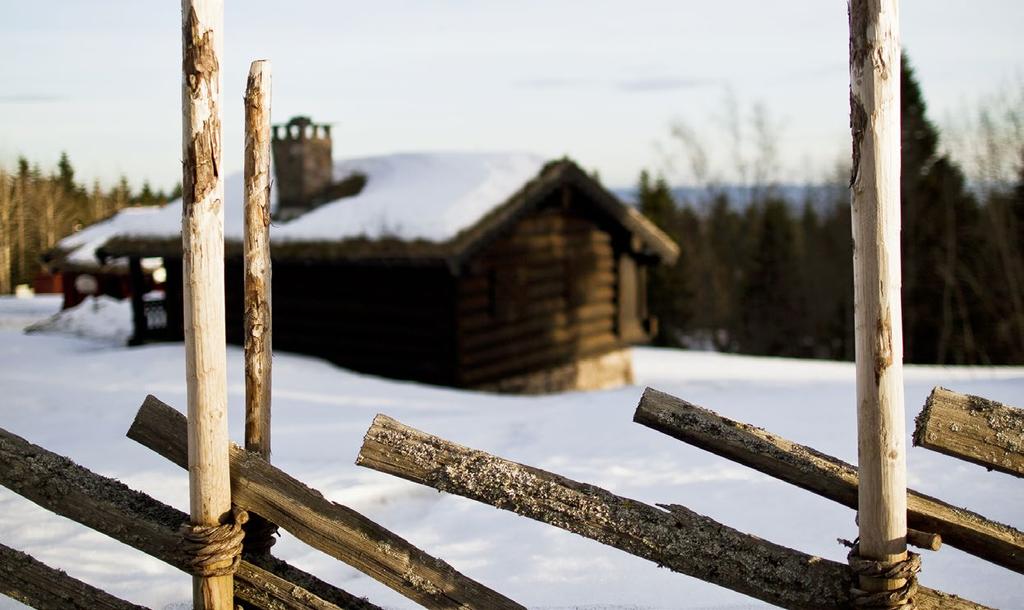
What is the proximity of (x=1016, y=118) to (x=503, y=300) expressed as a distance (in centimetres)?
1928

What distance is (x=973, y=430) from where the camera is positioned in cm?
319

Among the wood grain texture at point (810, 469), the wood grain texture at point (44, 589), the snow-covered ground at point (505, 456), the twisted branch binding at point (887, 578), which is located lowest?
the snow-covered ground at point (505, 456)

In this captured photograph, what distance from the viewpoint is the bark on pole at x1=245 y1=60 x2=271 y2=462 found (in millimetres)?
3629

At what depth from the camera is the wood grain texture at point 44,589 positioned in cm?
369

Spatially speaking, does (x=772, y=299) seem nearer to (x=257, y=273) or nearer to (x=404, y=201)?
(x=404, y=201)

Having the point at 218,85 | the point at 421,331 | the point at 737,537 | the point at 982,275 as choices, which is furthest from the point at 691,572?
the point at 982,275

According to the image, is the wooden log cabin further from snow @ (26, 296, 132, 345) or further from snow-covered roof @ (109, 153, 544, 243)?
snow @ (26, 296, 132, 345)

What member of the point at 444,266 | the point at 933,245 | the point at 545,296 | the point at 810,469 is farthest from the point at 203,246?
the point at 933,245

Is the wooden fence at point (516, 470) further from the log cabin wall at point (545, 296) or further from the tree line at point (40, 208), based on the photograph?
the log cabin wall at point (545, 296)

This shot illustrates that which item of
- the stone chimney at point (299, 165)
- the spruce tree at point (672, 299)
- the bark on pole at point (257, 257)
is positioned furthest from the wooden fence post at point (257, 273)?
the spruce tree at point (672, 299)

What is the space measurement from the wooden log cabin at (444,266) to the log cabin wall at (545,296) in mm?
28

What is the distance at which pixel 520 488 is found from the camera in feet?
10.8

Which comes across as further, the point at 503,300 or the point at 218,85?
the point at 503,300

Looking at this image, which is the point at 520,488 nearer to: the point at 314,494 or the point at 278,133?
the point at 314,494
